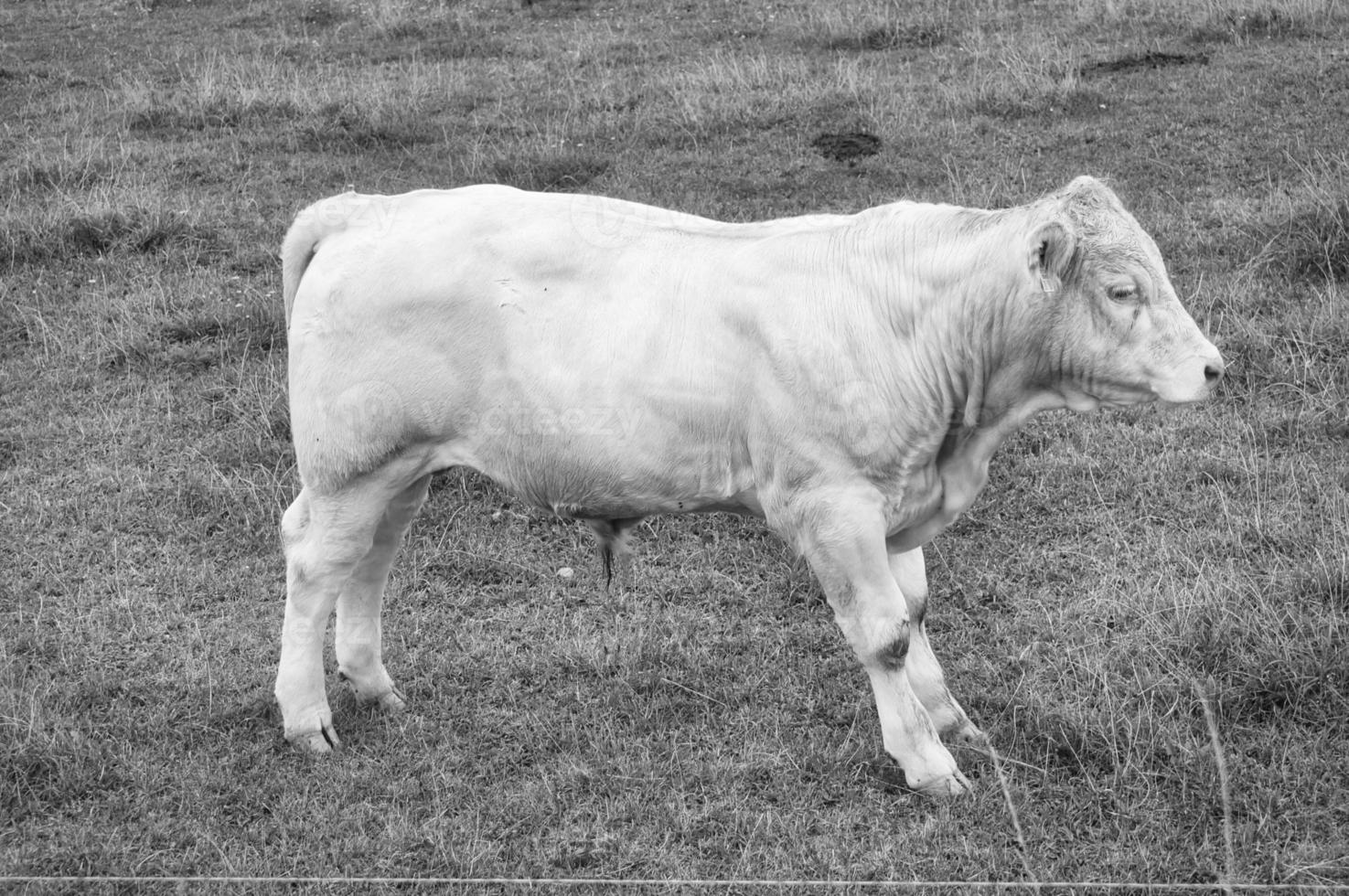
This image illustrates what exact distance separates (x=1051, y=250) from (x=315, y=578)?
8.32ft

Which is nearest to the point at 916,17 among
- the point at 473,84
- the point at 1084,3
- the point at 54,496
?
the point at 1084,3

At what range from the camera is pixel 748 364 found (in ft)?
14.2

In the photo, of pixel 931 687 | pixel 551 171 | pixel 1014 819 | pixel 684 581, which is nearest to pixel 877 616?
pixel 931 687

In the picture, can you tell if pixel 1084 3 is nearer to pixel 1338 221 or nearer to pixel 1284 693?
pixel 1338 221

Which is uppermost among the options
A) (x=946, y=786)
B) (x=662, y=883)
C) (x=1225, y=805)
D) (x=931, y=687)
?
(x=1225, y=805)

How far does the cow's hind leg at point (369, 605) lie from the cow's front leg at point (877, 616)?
4.87 feet

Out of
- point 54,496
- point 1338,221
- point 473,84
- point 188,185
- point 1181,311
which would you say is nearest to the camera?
point 1181,311

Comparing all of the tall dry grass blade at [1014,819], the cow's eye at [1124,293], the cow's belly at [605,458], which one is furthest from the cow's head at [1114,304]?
the tall dry grass blade at [1014,819]

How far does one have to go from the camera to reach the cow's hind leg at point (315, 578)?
473cm

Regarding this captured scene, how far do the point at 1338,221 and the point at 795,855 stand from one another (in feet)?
17.7

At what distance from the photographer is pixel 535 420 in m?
4.43

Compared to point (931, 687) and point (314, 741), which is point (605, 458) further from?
point (314, 741)

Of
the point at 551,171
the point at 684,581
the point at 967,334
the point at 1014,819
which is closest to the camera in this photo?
the point at 1014,819

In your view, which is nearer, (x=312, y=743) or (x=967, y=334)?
(x=967, y=334)
